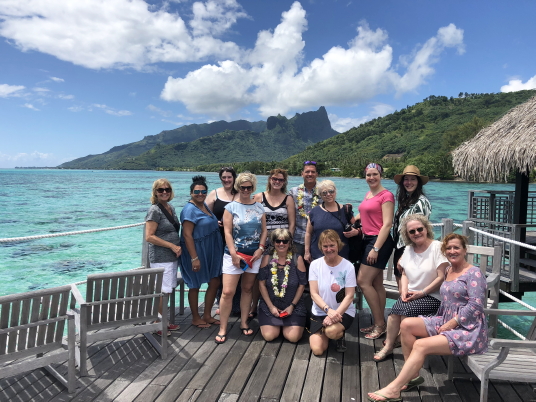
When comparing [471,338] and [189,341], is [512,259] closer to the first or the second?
[471,338]

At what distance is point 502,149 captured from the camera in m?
6.07

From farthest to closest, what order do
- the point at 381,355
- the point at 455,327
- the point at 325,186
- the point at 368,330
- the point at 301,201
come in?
the point at 301,201 < the point at 368,330 < the point at 325,186 < the point at 381,355 < the point at 455,327

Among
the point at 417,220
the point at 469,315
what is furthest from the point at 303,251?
the point at 469,315

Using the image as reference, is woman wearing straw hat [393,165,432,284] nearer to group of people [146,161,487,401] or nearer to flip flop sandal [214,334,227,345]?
group of people [146,161,487,401]

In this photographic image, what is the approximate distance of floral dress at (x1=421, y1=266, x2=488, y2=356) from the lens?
243cm

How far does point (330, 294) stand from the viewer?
320 cm

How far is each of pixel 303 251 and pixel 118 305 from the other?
70.4 inches

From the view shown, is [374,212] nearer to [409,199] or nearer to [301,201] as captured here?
Answer: [409,199]

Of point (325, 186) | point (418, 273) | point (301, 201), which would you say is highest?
point (325, 186)

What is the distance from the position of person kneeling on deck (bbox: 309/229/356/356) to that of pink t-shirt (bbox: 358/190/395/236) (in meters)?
0.39

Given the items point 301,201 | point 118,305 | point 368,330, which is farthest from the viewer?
point 301,201

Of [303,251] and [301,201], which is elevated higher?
[301,201]

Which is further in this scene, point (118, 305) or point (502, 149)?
point (502, 149)

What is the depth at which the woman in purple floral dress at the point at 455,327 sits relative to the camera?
2.43m
